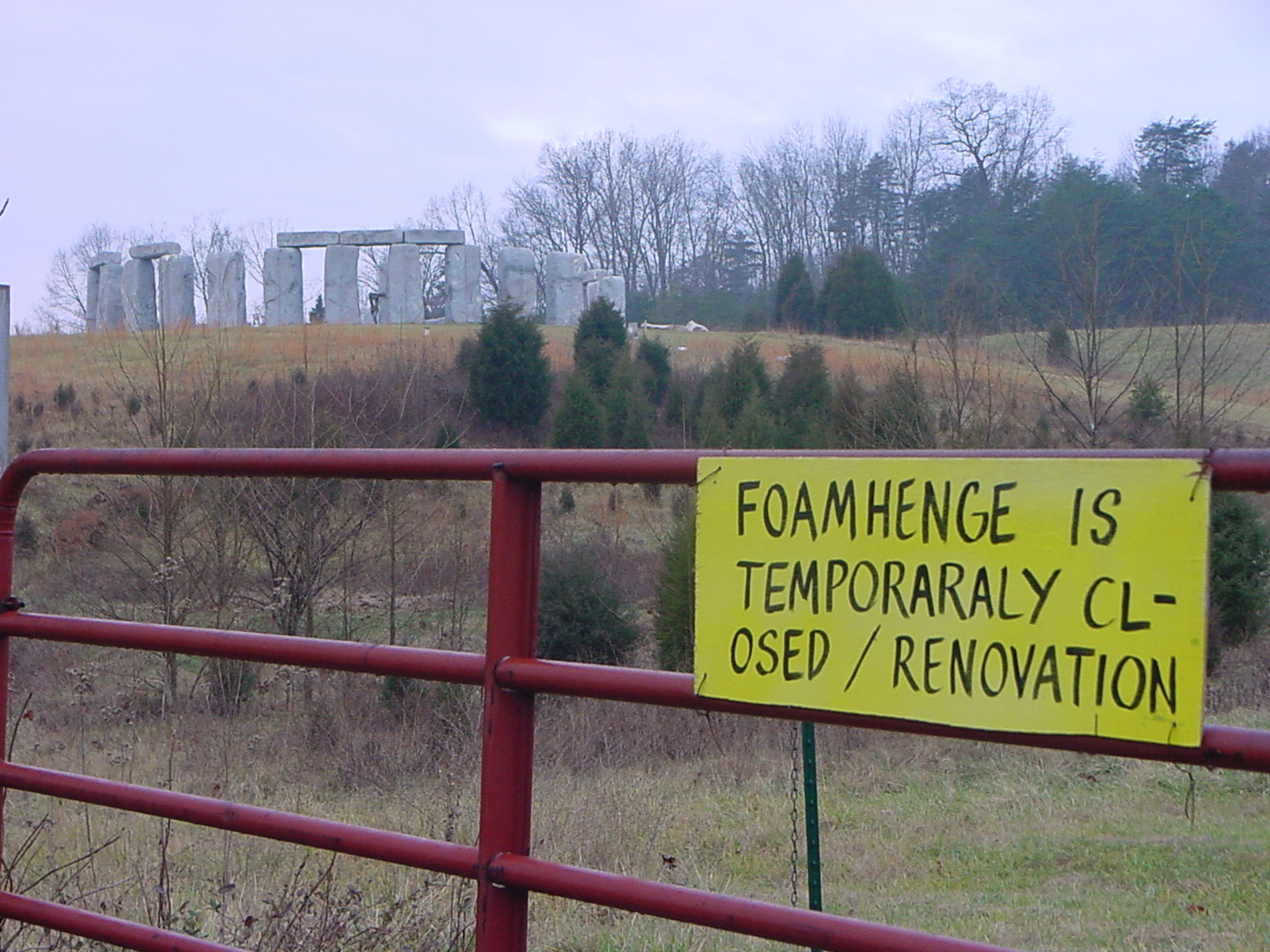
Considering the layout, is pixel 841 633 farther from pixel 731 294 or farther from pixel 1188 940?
pixel 731 294

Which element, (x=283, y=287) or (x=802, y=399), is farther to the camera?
(x=283, y=287)

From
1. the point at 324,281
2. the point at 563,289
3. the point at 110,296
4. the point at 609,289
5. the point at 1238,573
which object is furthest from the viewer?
the point at 563,289

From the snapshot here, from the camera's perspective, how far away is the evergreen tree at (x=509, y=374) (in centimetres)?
3269

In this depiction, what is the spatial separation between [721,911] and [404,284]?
49.2 meters

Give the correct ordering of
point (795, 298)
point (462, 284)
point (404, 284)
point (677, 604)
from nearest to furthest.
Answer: point (677, 604) < point (404, 284) < point (462, 284) < point (795, 298)

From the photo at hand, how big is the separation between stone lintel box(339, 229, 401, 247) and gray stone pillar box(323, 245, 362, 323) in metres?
0.29

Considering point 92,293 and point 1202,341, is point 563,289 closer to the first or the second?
point 92,293

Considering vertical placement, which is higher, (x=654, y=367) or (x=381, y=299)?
(x=381, y=299)

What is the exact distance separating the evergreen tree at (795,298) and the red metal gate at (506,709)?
171 ft

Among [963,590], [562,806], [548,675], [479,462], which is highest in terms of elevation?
[479,462]

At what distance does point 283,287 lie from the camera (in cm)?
4969

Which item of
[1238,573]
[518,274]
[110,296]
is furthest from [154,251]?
[1238,573]

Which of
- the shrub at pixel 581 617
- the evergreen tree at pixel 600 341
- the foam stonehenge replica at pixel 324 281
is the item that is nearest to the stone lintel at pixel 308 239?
the foam stonehenge replica at pixel 324 281

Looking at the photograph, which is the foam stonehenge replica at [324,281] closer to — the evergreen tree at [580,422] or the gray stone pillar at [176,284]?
the gray stone pillar at [176,284]
